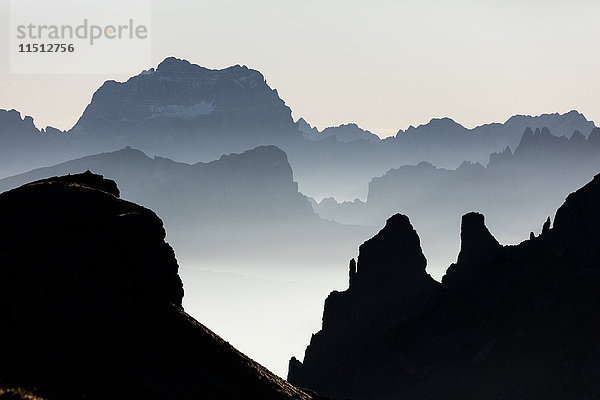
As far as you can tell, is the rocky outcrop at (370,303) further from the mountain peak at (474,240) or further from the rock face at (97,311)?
the rock face at (97,311)

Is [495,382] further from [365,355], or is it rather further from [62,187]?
[62,187]

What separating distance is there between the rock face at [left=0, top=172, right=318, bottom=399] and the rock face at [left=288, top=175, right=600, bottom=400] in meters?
59.7

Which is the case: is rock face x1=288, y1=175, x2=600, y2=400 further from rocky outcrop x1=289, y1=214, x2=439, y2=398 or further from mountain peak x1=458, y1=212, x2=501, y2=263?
rocky outcrop x1=289, y1=214, x2=439, y2=398

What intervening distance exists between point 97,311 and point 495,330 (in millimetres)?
93429

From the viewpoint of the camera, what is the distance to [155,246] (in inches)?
2990

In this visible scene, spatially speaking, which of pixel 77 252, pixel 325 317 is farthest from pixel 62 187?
pixel 325 317

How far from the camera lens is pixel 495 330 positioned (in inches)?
5517

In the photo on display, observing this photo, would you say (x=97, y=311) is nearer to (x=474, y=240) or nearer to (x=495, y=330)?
(x=495, y=330)

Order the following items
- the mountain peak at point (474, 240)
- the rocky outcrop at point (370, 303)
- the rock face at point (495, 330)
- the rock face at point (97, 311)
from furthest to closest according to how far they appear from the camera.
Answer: the rocky outcrop at point (370, 303) → the mountain peak at point (474, 240) → the rock face at point (495, 330) → the rock face at point (97, 311)

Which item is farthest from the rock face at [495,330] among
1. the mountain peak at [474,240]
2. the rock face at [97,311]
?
the rock face at [97,311]

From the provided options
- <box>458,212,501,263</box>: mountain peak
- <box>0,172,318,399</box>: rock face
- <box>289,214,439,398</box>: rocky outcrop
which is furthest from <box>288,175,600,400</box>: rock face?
<box>0,172,318,399</box>: rock face

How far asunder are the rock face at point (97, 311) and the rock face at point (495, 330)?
196 feet

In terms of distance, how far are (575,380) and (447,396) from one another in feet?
76.1

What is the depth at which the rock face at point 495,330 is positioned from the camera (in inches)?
5025
